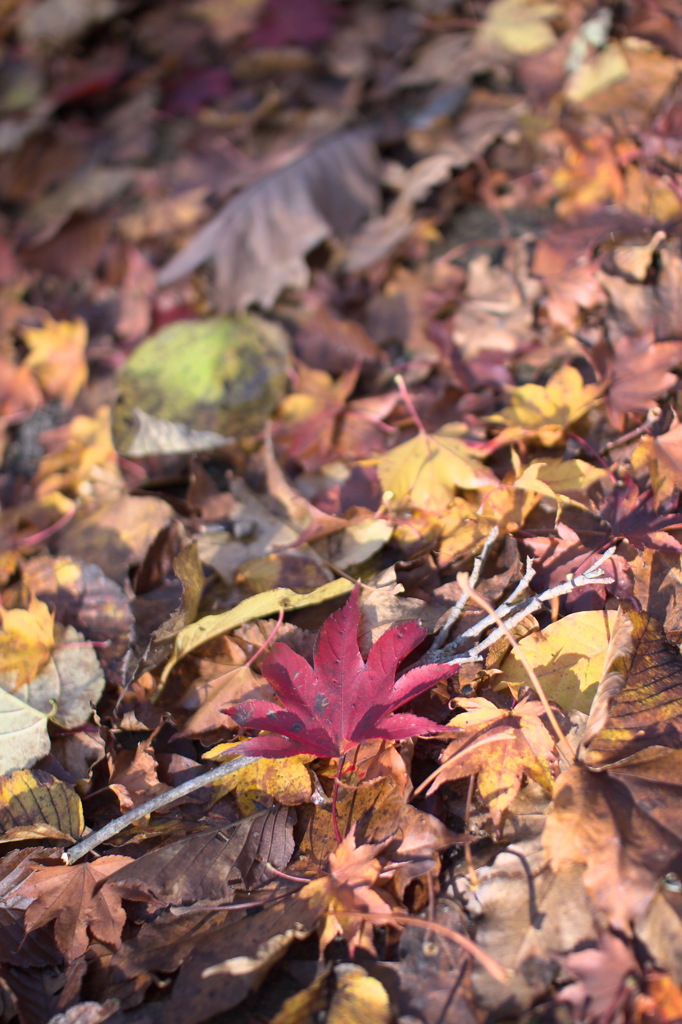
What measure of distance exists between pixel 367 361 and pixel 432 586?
2.72ft

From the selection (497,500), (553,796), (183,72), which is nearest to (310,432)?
(497,500)

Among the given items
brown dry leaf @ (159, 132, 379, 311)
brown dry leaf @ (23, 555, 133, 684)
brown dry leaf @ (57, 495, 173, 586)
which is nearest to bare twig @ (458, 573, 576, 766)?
brown dry leaf @ (23, 555, 133, 684)

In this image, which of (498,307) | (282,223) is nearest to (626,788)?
(498,307)

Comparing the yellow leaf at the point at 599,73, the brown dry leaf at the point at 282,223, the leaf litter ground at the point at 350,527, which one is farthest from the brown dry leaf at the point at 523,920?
the yellow leaf at the point at 599,73

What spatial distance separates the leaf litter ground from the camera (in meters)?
1.08

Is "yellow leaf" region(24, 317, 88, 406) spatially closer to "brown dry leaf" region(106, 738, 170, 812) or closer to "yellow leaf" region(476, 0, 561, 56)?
"brown dry leaf" region(106, 738, 170, 812)

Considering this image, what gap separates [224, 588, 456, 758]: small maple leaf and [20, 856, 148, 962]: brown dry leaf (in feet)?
1.20

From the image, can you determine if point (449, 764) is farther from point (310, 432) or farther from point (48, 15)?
point (48, 15)

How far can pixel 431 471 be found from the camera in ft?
4.95

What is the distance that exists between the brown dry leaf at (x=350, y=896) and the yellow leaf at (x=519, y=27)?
Answer: 97.0 inches

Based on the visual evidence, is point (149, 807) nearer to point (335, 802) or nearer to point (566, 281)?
point (335, 802)

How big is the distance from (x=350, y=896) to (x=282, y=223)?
1.92m

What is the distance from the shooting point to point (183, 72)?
288cm

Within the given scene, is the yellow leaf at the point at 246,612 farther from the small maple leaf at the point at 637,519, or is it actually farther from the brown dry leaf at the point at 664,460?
the brown dry leaf at the point at 664,460
